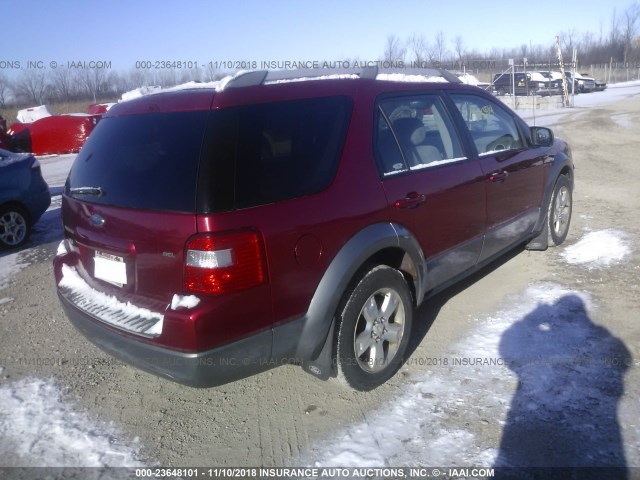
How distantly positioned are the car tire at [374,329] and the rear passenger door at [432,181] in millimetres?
360

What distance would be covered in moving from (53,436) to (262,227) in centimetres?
175

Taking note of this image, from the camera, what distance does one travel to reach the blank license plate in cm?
275

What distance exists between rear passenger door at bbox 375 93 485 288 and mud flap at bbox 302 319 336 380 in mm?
→ 817

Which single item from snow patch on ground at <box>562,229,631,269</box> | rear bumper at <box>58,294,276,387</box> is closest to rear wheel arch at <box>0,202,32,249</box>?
rear bumper at <box>58,294,276,387</box>

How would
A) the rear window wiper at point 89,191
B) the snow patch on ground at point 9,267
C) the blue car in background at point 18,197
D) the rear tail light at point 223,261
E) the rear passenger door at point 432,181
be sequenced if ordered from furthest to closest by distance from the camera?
the blue car in background at point 18,197 < the snow patch on ground at point 9,267 < the rear passenger door at point 432,181 < the rear window wiper at point 89,191 < the rear tail light at point 223,261

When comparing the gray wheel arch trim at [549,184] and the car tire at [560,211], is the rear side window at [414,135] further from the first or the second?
the car tire at [560,211]

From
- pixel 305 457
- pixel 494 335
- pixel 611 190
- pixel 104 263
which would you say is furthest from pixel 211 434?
pixel 611 190

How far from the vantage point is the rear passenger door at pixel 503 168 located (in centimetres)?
413

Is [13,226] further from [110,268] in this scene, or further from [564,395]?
[564,395]

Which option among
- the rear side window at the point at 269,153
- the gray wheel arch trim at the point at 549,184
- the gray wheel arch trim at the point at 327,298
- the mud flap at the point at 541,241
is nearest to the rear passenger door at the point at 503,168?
the gray wheel arch trim at the point at 549,184

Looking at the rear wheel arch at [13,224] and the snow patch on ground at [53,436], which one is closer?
the snow patch on ground at [53,436]

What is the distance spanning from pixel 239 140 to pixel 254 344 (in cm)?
99

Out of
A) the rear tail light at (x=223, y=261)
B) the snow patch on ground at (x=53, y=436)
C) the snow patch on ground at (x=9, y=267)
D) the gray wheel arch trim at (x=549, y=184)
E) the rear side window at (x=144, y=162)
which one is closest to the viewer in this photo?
the rear tail light at (x=223, y=261)

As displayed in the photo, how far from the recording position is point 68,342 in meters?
4.09
